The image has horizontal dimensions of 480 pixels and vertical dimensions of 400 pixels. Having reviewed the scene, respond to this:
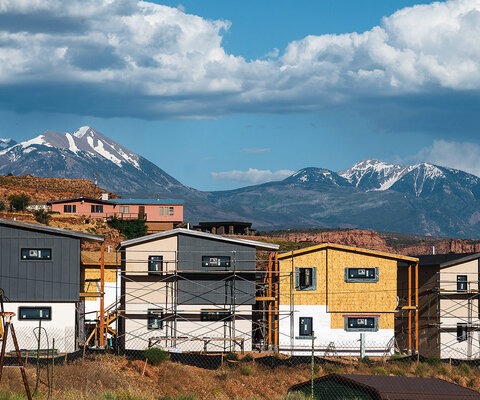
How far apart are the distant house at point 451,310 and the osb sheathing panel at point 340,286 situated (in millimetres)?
3290

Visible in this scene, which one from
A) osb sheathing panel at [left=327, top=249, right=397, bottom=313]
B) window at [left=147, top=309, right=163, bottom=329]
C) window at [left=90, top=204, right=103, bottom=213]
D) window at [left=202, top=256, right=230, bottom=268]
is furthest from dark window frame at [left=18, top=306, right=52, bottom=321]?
window at [left=90, top=204, right=103, bottom=213]

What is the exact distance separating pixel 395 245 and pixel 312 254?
467 feet

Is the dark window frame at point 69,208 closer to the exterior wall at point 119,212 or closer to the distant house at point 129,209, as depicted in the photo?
the distant house at point 129,209

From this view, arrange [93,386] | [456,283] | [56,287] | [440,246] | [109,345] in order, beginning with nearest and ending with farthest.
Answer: [93,386]
[56,287]
[109,345]
[456,283]
[440,246]

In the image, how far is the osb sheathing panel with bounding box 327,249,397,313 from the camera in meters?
54.2

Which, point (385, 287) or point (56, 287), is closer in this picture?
point (56, 287)

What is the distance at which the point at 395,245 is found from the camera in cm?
19475

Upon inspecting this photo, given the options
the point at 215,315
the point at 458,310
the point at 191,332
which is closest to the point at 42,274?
the point at 191,332

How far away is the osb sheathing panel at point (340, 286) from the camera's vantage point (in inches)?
2133

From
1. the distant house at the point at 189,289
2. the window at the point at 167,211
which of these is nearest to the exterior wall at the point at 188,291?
the distant house at the point at 189,289

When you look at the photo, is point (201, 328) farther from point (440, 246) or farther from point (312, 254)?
point (440, 246)

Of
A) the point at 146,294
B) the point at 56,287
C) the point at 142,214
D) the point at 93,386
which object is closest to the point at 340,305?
the point at 146,294

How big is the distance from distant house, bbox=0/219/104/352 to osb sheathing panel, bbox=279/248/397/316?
10.7 m

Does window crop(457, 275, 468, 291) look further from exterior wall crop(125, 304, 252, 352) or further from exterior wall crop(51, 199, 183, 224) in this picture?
exterior wall crop(51, 199, 183, 224)
